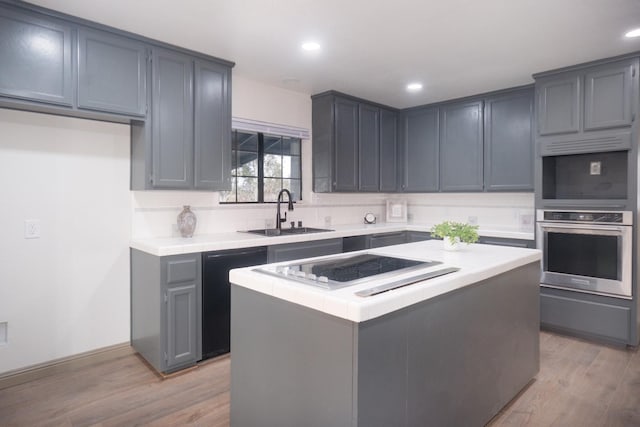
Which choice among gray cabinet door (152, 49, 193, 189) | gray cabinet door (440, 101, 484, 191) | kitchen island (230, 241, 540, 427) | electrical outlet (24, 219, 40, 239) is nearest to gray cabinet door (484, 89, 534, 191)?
gray cabinet door (440, 101, 484, 191)

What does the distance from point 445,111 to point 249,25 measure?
2846 mm

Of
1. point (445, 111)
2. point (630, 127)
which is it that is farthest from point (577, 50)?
point (445, 111)

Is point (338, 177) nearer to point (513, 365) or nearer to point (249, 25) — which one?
point (249, 25)

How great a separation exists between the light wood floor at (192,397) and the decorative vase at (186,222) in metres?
1.05

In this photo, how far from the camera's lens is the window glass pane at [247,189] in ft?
12.7

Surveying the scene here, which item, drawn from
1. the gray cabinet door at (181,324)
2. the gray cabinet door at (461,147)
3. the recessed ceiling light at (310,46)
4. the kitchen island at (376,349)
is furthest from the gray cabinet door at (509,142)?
the gray cabinet door at (181,324)

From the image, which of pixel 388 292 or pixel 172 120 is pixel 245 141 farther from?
pixel 388 292

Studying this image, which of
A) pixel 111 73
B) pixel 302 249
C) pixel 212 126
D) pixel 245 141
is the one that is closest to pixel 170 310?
pixel 302 249

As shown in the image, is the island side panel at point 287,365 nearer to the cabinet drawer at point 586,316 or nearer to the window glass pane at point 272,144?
the window glass pane at point 272,144

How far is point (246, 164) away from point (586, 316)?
11.5ft

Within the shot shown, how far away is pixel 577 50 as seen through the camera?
304cm

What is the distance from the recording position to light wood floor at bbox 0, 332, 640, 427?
7.14 ft

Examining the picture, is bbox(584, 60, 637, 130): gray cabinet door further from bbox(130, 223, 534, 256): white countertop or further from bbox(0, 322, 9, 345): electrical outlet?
bbox(0, 322, 9, 345): electrical outlet

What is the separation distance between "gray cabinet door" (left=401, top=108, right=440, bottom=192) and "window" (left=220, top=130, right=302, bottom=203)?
1499 mm
